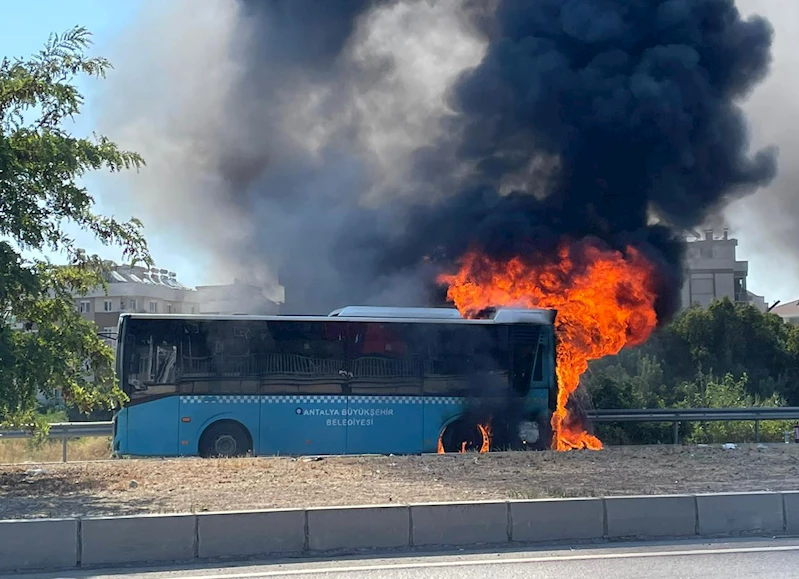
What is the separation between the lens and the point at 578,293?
2041 cm

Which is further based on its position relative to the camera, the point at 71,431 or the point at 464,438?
the point at 71,431

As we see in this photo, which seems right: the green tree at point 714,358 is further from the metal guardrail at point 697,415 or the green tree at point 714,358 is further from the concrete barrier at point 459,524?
the concrete barrier at point 459,524

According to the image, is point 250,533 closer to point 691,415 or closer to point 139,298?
point 691,415

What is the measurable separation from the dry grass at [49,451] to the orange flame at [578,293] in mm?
8845

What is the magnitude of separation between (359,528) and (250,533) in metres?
0.99

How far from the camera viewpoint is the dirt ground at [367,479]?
30.6 feet

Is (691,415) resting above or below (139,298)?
below

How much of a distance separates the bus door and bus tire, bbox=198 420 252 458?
1.88 m

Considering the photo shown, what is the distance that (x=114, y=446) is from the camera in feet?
49.5

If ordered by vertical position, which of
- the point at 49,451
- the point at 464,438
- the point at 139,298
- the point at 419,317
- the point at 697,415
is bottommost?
the point at 49,451

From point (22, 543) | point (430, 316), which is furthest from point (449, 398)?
point (22, 543)

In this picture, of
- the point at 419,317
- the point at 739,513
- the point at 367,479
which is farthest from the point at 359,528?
the point at 419,317

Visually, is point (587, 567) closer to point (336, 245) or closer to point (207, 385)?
point (207, 385)

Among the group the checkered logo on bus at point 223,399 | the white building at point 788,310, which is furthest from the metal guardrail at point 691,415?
the white building at point 788,310
